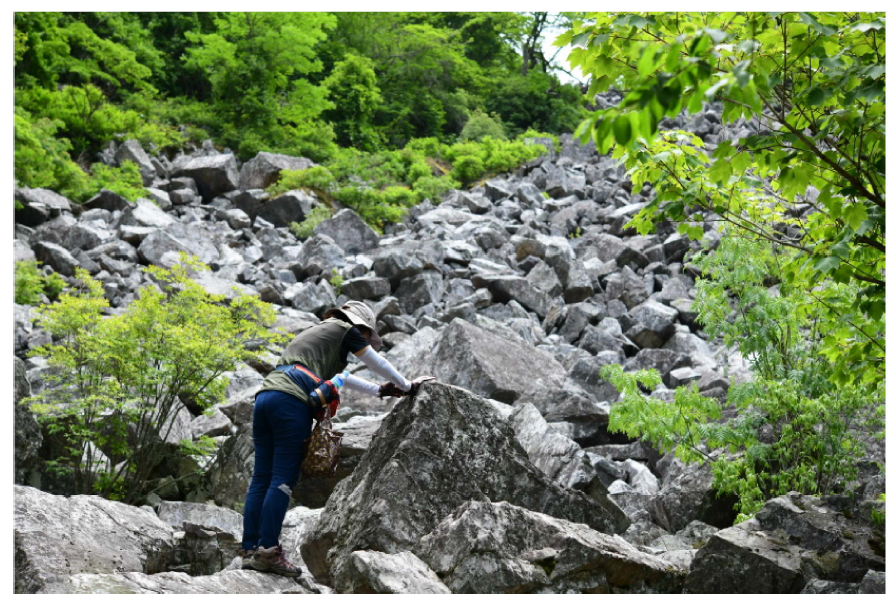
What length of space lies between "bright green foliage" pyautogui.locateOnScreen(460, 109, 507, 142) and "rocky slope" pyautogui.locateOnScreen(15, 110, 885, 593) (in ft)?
19.4

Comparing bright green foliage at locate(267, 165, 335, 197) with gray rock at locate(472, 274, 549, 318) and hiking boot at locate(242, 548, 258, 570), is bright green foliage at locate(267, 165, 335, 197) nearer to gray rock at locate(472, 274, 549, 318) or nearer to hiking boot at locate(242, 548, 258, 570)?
gray rock at locate(472, 274, 549, 318)

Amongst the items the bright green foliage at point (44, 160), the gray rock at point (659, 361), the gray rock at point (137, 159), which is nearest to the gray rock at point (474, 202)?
the gray rock at point (137, 159)

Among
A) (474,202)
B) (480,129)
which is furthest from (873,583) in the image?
(480,129)

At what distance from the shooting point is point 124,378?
7.91m

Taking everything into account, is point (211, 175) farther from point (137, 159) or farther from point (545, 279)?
point (545, 279)

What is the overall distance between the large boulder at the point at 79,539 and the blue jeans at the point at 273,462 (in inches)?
39.5

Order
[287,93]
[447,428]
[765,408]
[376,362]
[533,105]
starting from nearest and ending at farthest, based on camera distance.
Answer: [376,362]
[447,428]
[765,408]
[287,93]
[533,105]

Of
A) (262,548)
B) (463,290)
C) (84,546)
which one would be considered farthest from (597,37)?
(463,290)

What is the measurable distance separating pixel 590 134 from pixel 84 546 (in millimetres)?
4104

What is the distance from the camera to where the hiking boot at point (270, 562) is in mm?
4148

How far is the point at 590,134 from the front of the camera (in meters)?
2.18

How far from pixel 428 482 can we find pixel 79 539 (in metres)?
2.17

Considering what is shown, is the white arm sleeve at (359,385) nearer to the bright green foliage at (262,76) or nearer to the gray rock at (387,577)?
the gray rock at (387,577)

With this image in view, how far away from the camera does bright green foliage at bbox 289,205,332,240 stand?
784 inches
